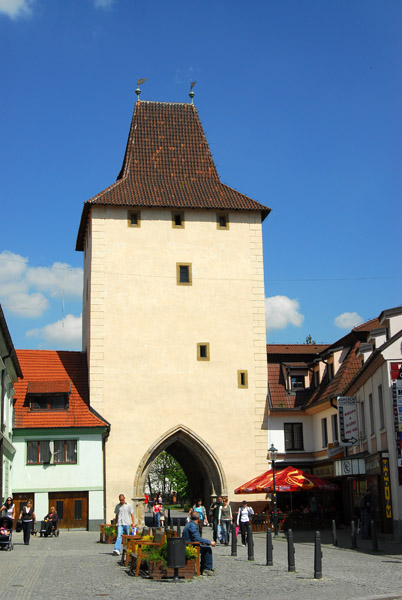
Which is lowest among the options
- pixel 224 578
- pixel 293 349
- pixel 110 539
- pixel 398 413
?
pixel 110 539

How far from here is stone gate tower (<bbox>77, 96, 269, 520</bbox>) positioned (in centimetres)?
3856

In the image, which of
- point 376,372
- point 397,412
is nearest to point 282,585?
point 397,412

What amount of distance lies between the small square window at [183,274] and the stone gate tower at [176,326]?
0.06 meters

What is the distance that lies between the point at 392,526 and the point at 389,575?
907 centimetres

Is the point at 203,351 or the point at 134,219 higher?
the point at 134,219

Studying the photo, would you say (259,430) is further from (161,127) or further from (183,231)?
(161,127)

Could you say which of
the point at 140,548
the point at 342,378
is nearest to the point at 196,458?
the point at 342,378

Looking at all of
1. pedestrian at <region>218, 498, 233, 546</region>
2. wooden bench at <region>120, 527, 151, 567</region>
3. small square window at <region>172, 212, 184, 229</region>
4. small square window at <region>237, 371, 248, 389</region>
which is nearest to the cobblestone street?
wooden bench at <region>120, 527, 151, 567</region>

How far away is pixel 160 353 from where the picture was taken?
3947 cm

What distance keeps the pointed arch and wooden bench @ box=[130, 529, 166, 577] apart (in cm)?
2165

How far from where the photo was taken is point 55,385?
3831 cm

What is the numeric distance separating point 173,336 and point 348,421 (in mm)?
12405

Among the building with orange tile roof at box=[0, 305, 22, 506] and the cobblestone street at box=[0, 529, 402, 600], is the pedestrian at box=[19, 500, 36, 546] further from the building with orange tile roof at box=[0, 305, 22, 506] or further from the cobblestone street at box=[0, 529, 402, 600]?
the building with orange tile roof at box=[0, 305, 22, 506]

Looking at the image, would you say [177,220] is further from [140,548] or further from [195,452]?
[140,548]
